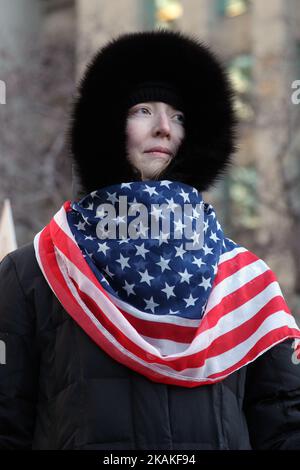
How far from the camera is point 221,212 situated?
774 inches

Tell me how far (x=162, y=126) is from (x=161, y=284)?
21.6 inches

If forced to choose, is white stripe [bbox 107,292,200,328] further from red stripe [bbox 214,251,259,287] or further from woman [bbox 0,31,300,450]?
red stripe [bbox 214,251,259,287]

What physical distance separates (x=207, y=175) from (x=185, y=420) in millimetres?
870

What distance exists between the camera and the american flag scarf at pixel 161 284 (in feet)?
9.09

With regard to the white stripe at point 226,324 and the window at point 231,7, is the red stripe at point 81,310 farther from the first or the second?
the window at point 231,7

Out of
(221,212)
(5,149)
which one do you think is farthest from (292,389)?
(221,212)

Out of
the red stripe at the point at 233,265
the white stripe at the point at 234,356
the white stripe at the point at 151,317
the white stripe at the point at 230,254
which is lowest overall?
the white stripe at the point at 234,356

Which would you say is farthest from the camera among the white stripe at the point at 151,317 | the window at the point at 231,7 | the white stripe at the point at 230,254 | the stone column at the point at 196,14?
the window at the point at 231,7

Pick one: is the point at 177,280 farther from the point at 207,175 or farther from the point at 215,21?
the point at 215,21

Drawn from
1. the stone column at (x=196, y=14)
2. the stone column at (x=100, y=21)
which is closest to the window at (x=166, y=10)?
the stone column at (x=196, y=14)

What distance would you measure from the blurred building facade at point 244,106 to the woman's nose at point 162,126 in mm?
10568

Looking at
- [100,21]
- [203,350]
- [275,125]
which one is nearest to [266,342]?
[203,350]

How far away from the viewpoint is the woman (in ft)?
8.98

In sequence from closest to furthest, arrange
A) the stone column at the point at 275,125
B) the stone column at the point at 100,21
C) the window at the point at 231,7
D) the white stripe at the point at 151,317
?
1. the white stripe at the point at 151,317
2. the stone column at the point at 275,125
3. the stone column at the point at 100,21
4. the window at the point at 231,7
